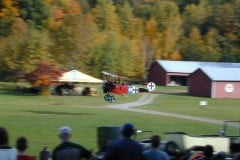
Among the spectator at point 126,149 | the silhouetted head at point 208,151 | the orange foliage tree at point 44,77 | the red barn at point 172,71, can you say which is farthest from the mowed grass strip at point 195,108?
the spectator at point 126,149

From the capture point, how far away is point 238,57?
108 metres

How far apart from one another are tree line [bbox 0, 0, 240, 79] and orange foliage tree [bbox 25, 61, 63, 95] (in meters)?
11.6

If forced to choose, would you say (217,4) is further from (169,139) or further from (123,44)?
(169,139)

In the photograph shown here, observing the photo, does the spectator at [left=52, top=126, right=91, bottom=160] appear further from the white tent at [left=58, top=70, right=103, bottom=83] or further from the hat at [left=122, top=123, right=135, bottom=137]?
the white tent at [left=58, top=70, right=103, bottom=83]

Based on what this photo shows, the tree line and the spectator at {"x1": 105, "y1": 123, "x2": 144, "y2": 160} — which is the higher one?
the tree line

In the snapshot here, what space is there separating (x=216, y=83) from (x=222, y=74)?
272 centimetres

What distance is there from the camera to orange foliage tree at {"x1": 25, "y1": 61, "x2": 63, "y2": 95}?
71.1 m

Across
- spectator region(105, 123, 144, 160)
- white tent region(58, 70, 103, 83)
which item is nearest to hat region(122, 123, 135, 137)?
spectator region(105, 123, 144, 160)

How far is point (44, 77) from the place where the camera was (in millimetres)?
71062

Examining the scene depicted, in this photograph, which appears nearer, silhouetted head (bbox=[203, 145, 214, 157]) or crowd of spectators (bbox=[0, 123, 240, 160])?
crowd of spectators (bbox=[0, 123, 240, 160])

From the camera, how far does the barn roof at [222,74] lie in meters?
75.2

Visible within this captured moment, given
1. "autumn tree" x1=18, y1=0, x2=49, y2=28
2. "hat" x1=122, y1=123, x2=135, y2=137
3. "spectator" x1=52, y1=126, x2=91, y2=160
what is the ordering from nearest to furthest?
1. "spectator" x1=52, y1=126, x2=91, y2=160
2. "hat" x1=122, y1=123, x2=135, y2=137
3. "autumn tree" x1=18, y1=0, x2=49, y2=28

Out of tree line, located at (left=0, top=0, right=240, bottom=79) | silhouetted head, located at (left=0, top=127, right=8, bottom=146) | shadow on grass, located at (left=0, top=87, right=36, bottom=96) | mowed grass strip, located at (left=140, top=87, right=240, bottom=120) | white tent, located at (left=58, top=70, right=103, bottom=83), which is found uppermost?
tree line, located at (left=0, top=0, right=240, bottom=79)

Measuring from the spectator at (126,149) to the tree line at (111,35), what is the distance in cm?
7440
